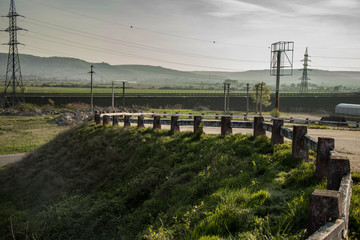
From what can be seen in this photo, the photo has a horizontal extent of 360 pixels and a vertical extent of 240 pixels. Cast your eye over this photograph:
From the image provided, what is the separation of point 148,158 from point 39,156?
11280 millimetres

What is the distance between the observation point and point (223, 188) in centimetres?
625

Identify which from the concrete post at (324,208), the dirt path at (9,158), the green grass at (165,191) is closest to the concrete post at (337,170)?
the green grass at (165,191)

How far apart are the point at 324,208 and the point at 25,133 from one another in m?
41.9

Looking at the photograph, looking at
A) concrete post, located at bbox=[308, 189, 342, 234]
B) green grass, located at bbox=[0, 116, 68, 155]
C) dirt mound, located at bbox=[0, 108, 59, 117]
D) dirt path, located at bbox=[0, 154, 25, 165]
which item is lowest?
dirt path, located at bbox=[0, 154, 25, 165]

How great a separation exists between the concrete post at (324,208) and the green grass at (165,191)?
46 cm

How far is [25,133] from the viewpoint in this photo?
3975 centimetres

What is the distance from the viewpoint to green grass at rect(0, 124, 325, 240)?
4.85 meters

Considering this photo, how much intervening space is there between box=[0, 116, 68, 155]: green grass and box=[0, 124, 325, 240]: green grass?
16.5 meters

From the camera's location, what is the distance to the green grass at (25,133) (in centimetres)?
3181

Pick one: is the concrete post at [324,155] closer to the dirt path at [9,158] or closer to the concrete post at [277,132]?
the concrete post at [277,132]

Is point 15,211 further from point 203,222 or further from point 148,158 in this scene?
point 203,222

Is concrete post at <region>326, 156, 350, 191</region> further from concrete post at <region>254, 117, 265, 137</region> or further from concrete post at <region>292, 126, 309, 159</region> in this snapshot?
concrete post at <region>254, 117, 265, 137</region>

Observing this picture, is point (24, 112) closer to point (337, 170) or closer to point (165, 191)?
point (165, 191)

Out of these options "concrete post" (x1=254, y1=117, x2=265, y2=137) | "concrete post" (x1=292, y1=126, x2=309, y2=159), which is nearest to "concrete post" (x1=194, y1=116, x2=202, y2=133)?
"concrete post" (x1=254, y1=117, x2=265, y2=137)
